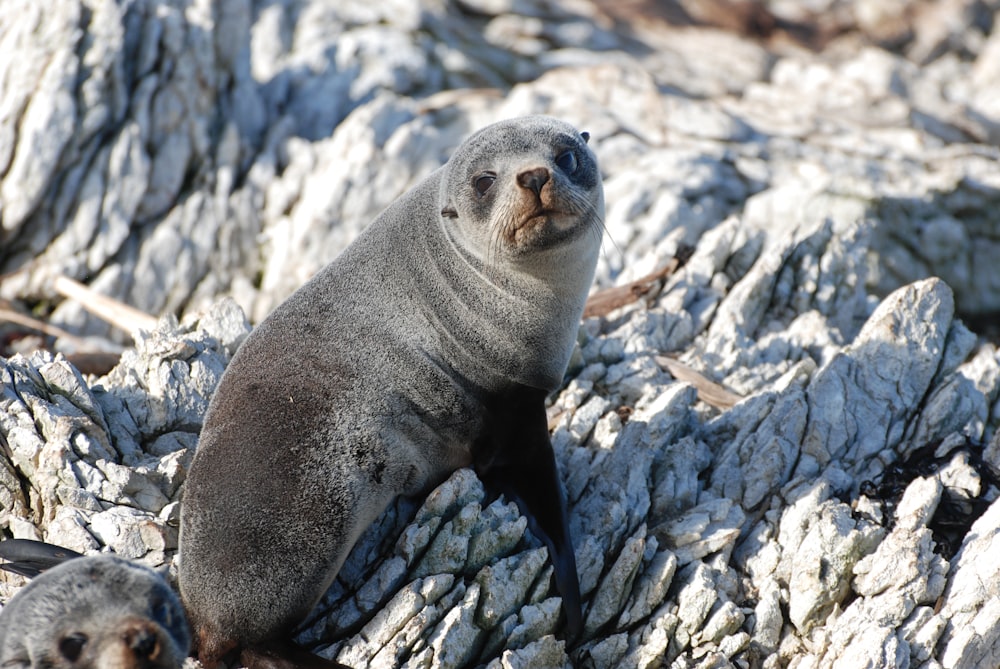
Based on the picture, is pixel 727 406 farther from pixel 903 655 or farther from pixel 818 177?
pixel 818 177

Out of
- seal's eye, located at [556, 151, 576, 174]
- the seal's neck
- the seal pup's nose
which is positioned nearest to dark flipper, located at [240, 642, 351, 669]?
the seal pup's nose

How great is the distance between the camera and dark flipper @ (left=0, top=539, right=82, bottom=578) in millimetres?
6006

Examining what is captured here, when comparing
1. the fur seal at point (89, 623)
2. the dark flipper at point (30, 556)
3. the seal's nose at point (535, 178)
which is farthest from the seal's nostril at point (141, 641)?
the seal's nose at point (535, 178)

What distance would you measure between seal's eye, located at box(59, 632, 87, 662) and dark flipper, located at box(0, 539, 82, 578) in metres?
1.41

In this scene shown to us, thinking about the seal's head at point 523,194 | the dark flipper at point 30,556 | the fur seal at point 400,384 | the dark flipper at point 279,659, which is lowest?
the dark flipper at point 279,659

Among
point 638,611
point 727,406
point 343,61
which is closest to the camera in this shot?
point 638,611

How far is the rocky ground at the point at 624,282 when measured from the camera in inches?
263

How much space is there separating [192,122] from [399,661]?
10.9m

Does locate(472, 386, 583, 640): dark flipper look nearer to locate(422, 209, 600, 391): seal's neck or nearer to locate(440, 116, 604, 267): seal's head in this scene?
locate(422, 209, 600, 391): seal's neck

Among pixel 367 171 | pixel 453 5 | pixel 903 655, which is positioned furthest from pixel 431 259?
pixel 453 5

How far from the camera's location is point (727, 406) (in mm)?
8719

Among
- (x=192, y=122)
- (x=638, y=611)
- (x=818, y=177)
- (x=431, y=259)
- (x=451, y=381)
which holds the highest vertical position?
(x=431, y=259)

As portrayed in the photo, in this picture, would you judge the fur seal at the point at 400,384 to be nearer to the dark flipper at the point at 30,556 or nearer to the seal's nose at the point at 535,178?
the seal's nose at the point at 535,178

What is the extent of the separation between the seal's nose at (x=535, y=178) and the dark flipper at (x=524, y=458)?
1368 millimetres
